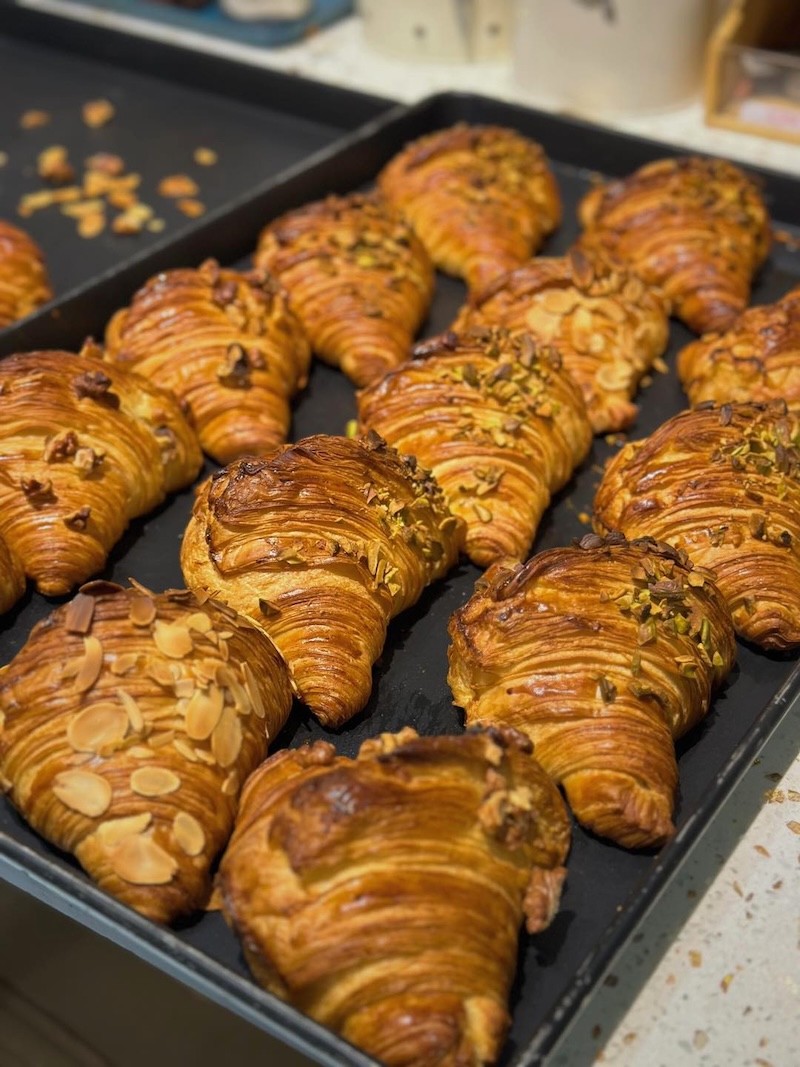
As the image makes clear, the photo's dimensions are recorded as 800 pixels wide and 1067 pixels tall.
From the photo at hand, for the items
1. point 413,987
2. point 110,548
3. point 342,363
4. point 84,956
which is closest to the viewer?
point 413,987

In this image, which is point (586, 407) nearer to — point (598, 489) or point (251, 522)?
point (598, 489)

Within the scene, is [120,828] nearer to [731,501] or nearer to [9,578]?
[9,578]

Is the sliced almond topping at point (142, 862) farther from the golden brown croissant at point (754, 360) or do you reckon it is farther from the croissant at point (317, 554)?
the golden brown croissant at point (754, 360)

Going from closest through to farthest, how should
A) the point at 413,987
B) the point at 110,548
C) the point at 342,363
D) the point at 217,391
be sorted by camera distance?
the point at 413,987 → the point at 110,548 → the point at 217,391 → the point at 342,363

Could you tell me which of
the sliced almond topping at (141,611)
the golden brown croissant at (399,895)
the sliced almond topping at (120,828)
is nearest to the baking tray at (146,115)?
the sliced almond topping at (141,611)

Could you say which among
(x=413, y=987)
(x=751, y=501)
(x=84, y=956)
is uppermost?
(x=751, y=501)

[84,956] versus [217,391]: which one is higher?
[217,391]

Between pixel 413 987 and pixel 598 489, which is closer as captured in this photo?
pixel 413 987

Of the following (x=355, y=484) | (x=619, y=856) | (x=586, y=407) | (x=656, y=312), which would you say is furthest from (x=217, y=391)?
(x=619, y=856)
